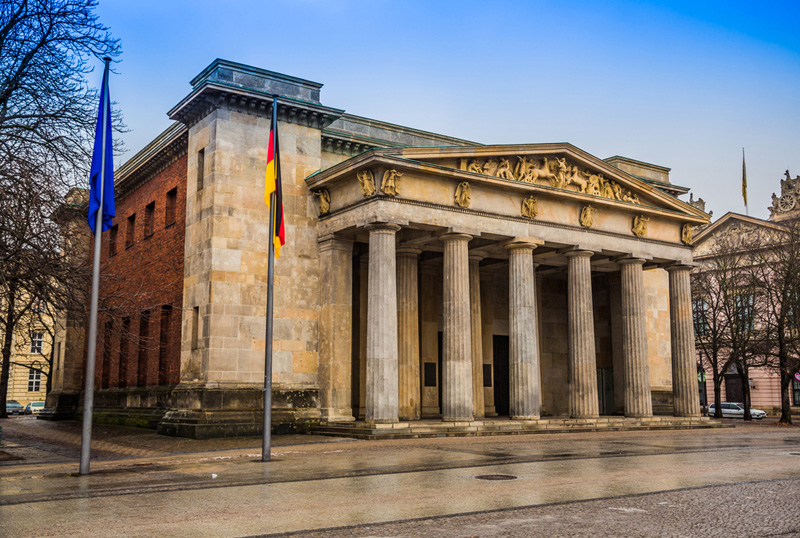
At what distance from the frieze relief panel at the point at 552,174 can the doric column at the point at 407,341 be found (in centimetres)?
492

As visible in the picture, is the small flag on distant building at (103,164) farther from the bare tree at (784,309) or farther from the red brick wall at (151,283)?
the bare tree at (784,309)

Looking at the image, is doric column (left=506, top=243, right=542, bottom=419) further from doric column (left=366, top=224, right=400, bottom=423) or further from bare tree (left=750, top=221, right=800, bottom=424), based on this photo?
bare tree (left=750, top=221, right=800, bottom=424)

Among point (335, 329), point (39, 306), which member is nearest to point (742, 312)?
point (335, 329)

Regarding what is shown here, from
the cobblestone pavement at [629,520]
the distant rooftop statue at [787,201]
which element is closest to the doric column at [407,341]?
the cobblestone pavement at [629,520]

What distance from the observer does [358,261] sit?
34.2 metres

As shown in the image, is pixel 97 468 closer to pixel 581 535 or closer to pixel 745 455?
pixel 581 535

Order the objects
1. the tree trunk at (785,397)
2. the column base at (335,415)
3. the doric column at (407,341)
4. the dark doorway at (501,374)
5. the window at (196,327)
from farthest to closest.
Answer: the tree trunk at (785,397) < the dark doorway at (501,374) < the doric column at (407,341) < the column base at (335,415) < the window at (196,327)

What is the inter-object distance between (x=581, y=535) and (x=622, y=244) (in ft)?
89.8

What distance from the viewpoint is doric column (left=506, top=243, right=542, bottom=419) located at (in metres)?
30.2

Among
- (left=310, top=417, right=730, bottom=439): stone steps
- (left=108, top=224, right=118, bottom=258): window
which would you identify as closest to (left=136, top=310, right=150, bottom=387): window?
(left=108, top=224, right=118, bottom=258): window

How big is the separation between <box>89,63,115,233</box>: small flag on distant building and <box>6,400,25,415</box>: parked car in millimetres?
65637

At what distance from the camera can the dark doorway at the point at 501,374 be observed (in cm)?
3869

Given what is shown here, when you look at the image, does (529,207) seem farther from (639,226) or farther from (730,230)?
(730,230)

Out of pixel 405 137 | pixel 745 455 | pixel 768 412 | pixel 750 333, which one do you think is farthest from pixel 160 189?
pixel 768 412
